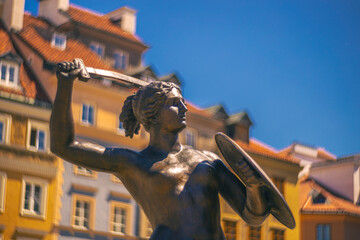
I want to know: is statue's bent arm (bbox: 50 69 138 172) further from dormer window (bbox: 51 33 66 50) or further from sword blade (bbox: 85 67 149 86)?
dormer window (bbox: 51 33 66 50)

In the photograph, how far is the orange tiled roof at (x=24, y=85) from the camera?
3628 centimetres

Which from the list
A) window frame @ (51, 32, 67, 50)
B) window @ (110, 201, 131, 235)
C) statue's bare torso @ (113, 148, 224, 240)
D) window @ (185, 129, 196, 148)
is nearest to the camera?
statue's bare torso @ (113, 148, 224, 240)

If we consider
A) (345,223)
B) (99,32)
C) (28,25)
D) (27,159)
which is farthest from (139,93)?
(345,223)

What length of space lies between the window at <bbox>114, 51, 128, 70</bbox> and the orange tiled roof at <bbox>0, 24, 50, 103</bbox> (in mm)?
7684

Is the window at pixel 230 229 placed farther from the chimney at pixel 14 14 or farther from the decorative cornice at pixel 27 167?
the chimney at pixel 14 14

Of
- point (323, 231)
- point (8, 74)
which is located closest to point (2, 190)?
point (8, 74)

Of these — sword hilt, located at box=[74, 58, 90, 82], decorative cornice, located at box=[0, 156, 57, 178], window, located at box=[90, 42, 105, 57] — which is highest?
window, located at box=[90, 42, 105, 57]

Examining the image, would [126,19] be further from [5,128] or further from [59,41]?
[5,128]

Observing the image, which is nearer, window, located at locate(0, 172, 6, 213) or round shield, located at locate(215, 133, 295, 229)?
round shield, located at locate(215, 133, 295, 229)

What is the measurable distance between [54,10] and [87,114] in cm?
837

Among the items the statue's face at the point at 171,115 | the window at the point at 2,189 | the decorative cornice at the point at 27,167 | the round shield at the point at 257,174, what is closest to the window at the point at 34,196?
the decorative cornice at the point at 27,167

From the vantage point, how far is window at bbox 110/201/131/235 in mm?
38594

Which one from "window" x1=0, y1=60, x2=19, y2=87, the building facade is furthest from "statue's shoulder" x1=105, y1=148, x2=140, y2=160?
"window" x1=0, y1=60, x2=19, y2=87

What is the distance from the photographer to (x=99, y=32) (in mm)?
44875
